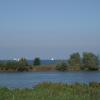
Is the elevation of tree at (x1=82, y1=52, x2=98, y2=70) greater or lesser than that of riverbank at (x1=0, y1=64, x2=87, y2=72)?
greater

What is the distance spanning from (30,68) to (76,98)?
104m

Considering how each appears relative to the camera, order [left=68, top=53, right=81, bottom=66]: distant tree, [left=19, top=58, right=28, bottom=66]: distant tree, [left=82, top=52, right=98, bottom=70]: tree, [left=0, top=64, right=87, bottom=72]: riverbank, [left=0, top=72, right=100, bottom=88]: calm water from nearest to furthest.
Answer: [left=0, top=72, right=100, bottom=88]: calm water
[left=82, top=52, right=98, bottom=70]: tree
[left=0, top=64, right=87, bottom=72]: riverbank
[left=68, top=53, right=81, bottom=66]: distant tree
[left=19, top=58, right=28, bottom=66]: distant tree

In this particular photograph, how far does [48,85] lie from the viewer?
124ft

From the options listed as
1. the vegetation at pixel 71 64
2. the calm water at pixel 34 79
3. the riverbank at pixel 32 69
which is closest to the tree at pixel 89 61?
the vegetation at pixel 71 64

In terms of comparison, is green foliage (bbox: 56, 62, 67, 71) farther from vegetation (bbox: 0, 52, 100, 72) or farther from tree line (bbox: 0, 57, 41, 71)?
tree line (bbox: 0, 57, 41, 71)

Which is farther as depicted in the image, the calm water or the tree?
the tree

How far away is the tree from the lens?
121812 mm

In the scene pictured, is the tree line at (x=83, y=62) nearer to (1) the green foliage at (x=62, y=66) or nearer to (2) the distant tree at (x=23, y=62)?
(1) the green foliage at (x=62, y=66)

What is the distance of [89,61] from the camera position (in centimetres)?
12131

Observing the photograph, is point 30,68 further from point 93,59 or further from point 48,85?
point 48,85

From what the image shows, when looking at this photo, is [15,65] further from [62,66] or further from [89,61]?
[89,61]

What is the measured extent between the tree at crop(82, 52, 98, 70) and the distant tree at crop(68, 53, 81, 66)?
6.55 feet

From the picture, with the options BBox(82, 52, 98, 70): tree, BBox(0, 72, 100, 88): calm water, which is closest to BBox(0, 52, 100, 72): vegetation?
BBox(82, 52, 98, 70): tree

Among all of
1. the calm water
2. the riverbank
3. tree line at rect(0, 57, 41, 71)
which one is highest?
tree line at rect(0, 57, 41, 71)
